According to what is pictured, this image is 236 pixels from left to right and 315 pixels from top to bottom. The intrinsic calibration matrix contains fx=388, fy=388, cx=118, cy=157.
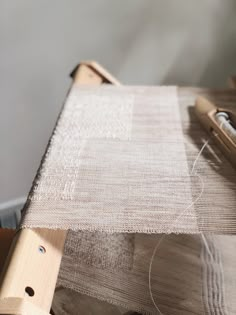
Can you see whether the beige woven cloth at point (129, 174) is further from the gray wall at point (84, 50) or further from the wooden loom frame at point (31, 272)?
the gray wall at point (84, 50)

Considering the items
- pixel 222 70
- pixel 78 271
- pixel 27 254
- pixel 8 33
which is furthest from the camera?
pixel 222 70

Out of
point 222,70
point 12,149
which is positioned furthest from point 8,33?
point 222,70

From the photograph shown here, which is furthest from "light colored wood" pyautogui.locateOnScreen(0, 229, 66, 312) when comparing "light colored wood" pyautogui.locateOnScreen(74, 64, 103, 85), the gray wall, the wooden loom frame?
the gray wall

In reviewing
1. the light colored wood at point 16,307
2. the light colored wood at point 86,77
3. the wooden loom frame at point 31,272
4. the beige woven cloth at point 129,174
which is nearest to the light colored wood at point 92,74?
the light colored wood at point 86,77

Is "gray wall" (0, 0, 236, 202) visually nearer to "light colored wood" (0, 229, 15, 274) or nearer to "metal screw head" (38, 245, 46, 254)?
"light colored wood" (0, 229, 15, 274)

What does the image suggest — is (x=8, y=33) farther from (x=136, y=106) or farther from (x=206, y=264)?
(x=206, y=264)

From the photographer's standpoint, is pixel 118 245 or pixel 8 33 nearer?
pixel 118 245

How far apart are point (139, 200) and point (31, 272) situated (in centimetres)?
19

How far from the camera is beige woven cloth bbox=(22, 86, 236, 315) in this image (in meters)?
0.55

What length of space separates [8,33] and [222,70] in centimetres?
73

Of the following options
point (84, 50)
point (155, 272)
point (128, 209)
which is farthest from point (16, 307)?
point (84, 50)

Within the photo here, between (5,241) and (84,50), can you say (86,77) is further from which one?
(5,241)

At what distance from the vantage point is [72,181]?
24.3 inches

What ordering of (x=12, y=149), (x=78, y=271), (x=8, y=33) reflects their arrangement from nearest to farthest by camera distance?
(x=78, y=271) < (x=8, y=33) < (x=12, y=149)
